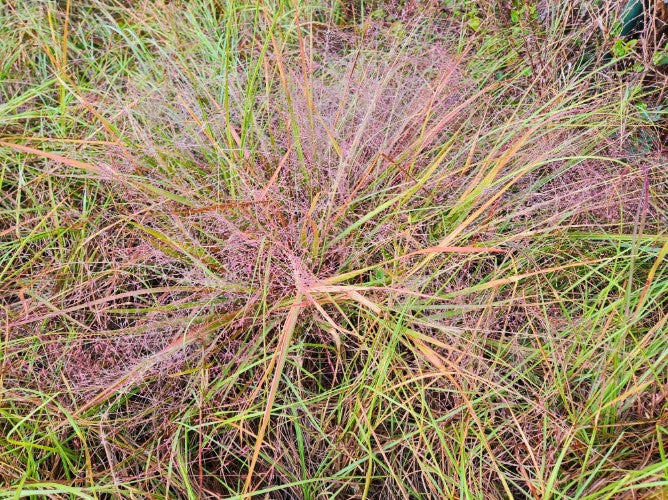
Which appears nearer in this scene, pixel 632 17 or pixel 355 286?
pixel 355 286

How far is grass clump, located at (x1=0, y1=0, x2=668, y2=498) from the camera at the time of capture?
43.1 inches

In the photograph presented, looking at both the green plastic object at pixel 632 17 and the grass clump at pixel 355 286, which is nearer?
the grass clump at pixel 355 286

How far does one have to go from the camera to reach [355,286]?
1.12 m

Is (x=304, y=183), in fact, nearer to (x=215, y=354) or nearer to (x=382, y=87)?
(x=382, y=87)

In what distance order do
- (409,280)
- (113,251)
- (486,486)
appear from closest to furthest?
1. (486,486)
2. (409,280)
3. (113,251)

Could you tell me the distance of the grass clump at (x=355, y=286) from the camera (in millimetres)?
1096

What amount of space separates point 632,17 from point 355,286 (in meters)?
1.05

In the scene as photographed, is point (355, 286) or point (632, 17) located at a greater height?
point (632, 17)

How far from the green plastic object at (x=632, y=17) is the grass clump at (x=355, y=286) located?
0.19ft

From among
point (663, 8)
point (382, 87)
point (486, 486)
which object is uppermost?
point (663, 8)

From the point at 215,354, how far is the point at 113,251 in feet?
1.18

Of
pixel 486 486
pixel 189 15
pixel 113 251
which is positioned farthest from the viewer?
pixel 189 15

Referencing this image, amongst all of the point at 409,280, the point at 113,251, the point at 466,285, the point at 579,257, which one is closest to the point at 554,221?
the point at 579,257

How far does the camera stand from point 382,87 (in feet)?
4.46
